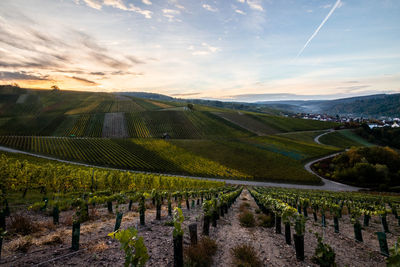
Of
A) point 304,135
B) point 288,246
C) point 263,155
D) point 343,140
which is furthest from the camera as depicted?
point 304,135

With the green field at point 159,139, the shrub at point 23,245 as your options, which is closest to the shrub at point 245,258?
the shrub at point 23,245

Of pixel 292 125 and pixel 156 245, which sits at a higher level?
pixel 292 125

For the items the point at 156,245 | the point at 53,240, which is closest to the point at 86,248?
the point at 53,240

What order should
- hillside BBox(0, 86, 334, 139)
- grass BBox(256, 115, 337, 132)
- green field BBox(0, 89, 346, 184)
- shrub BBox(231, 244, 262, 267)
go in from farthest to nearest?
grass BBox(256, 115, 337, 132) < hillside BBox(0, 86, 334, 139) < green field BBox(0, 89, 346, 184) < shrub BBox(231, 244, 262, 267)

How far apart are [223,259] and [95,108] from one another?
157 m

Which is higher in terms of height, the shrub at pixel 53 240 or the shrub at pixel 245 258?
the shrub at pixel 53 240

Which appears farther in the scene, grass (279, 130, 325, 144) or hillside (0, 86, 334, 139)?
grass (279, 130, 325, 144)

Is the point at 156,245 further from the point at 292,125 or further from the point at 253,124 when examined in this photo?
the point at 292,125

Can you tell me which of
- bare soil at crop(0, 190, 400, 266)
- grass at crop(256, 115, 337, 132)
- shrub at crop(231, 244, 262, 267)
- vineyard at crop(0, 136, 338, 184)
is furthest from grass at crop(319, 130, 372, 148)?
shrub at crop(231, 244, 262, 267)

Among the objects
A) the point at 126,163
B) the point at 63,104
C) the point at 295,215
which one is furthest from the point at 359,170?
the point at 63,104

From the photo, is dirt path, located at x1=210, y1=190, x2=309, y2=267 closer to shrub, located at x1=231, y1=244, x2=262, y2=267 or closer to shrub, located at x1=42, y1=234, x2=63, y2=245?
shrub, located at x1=231, y1=244, x2=262, y2=267

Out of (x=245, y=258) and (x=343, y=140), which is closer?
(x=245, y=258)

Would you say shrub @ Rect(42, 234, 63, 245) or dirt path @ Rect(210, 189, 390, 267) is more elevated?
shrub @ Rect(42, 234, 63, 245)

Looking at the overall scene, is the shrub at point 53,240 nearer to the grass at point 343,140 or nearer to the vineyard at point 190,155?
the vineyard at point 190,155
